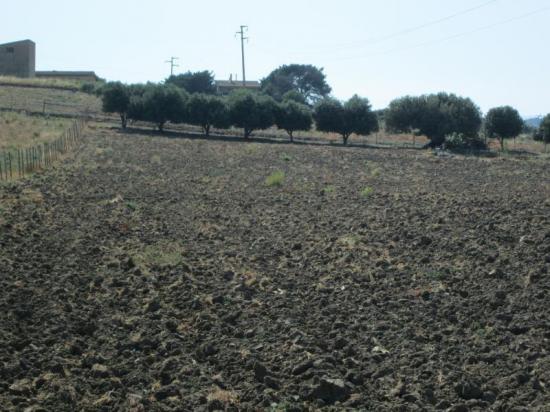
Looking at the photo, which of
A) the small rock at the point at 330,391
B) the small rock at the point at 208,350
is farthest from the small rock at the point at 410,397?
the small rock at the point at 208,350

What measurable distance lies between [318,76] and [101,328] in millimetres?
A: 126754

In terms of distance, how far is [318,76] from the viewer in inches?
5359

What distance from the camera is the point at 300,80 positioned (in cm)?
13575

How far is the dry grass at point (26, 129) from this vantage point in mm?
47469

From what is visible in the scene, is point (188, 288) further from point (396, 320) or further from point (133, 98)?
point (133, 98)

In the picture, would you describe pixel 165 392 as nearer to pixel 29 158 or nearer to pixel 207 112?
pixel 29 158

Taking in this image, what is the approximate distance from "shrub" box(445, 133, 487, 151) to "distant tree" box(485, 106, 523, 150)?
7933mm

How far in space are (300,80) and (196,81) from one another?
2160cm

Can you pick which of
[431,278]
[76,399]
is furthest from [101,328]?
[431,278]

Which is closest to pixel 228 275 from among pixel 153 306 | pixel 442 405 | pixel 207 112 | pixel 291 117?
pixel 153 306

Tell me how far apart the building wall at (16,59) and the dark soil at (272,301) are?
299 ft

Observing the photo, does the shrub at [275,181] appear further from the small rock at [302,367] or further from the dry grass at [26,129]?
the small rock at [302,367]

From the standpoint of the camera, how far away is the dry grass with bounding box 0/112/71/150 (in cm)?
4747

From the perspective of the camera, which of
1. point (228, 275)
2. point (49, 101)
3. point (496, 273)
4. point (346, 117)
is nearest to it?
point (496, 273)
